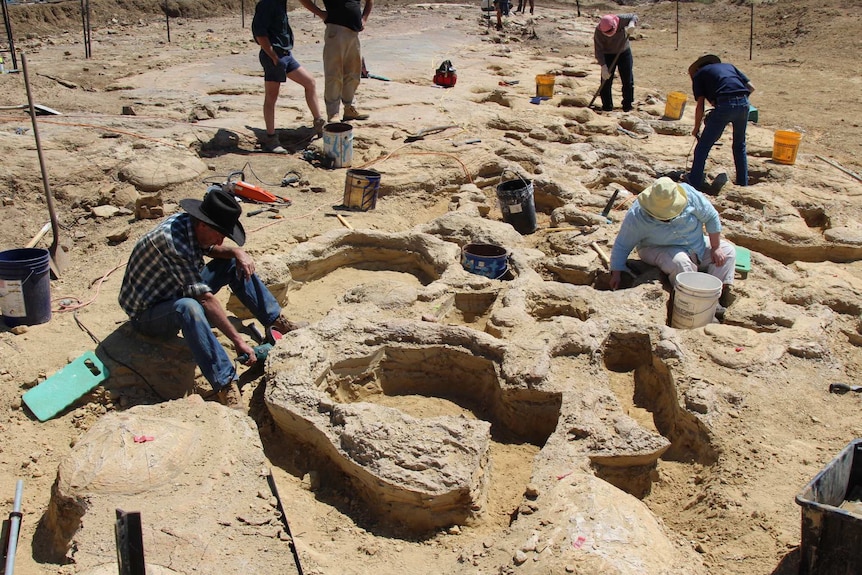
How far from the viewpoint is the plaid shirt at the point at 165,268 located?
13.2ft

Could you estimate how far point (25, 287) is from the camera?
4250 millimetres

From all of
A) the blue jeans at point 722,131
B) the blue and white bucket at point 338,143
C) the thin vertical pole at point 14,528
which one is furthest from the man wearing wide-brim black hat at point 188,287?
the blue jeans at point 722,131

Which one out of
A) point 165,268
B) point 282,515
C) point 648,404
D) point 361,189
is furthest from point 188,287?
point 648,404

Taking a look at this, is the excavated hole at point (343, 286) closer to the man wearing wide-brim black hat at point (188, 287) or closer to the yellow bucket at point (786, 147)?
the man wearing wide-brim black hat at point (188, 287)

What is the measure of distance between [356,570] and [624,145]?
22.3 feet

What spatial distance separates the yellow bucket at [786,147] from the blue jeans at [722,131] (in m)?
0.80

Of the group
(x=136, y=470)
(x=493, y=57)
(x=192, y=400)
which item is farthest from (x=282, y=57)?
(x=493, y=57)

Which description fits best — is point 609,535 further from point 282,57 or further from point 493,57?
point 493,57

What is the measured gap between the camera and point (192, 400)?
3740mm

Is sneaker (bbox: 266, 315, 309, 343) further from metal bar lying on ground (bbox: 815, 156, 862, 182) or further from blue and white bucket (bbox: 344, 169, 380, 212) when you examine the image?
metal bar lying on ground (bbox: 815, 156, 862, 182)

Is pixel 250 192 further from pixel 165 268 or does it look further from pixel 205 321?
pixel 205 321

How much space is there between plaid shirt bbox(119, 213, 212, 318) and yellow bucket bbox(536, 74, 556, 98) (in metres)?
7.83

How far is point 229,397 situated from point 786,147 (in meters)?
6.82

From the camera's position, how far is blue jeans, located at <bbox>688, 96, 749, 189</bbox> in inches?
281
